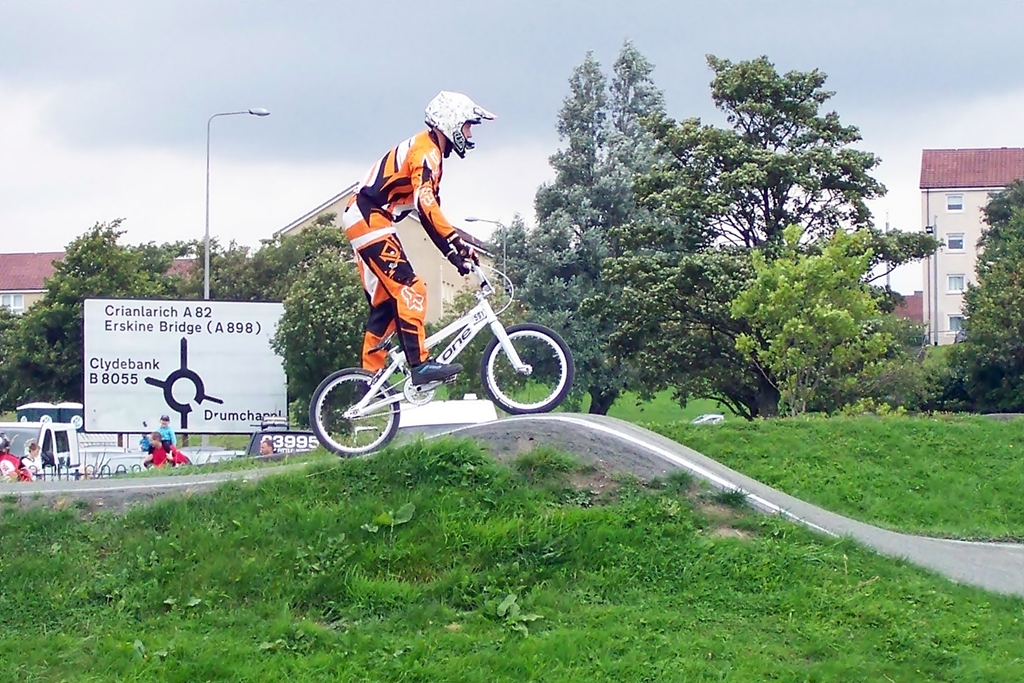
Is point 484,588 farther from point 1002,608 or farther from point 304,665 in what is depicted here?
point 1002,608

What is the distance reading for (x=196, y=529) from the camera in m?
8.98

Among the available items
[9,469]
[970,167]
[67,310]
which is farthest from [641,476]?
[970,167]

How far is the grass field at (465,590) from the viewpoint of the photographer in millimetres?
7500

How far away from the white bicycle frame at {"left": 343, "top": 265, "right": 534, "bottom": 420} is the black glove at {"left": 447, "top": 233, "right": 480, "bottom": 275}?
12 cm

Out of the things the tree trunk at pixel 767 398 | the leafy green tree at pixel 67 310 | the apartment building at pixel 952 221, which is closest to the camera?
the tree trunk at pixel 767 398

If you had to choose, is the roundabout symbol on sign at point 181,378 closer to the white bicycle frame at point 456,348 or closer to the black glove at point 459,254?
the white bicycle frame at point 456,348

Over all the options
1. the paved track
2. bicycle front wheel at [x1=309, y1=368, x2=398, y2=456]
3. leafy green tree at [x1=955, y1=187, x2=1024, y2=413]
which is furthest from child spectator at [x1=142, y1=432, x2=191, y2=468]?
leafy green tree at [x1=955, y1=187, x2=1024, y2=413]

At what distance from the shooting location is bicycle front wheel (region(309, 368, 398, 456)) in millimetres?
10344

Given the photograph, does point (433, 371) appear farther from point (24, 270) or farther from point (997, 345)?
point (24, 270)

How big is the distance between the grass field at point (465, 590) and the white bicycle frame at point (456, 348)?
0.74m

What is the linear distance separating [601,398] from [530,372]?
98.2 ft

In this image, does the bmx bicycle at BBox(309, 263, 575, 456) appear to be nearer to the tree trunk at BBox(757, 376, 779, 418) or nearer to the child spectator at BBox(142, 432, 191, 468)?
the child spectator at BBox(142, 432, 191, 468)

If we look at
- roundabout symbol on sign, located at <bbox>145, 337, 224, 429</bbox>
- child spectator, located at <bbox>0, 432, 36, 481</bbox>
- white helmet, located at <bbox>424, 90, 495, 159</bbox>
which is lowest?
child spectator, located at <bbox>0, 432, 36, 481</bbox>

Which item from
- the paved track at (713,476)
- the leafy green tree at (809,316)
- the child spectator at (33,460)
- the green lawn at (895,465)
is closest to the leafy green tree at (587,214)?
the leafy green tree at (809,316)
